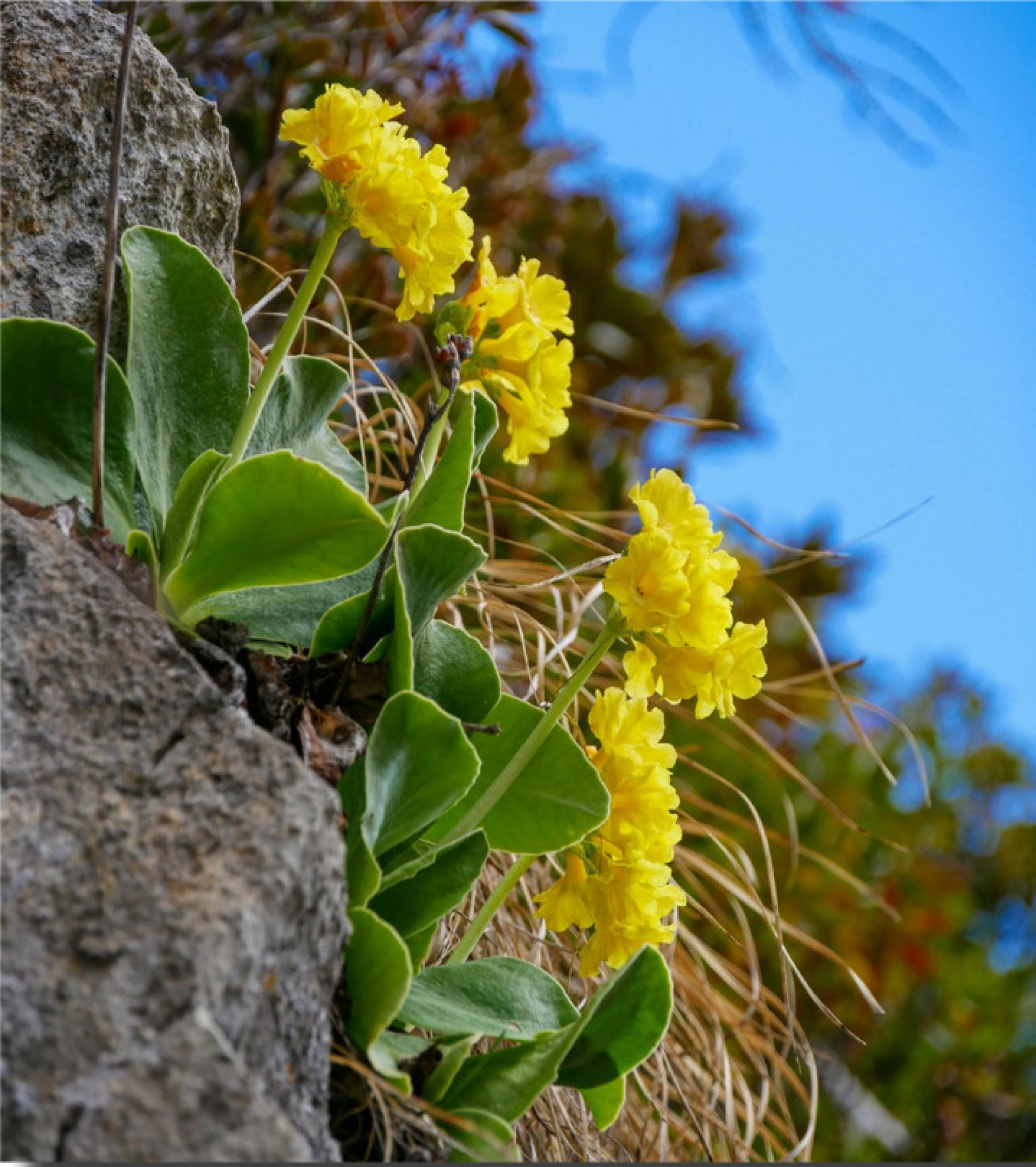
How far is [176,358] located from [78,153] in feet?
0.73

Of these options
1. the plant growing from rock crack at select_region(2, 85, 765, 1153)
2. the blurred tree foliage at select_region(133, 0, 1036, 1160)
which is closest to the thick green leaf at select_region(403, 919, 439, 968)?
the plant growing from rock crack at select_region(2, 85, 765, 1153)

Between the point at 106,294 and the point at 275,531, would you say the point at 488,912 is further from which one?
the point at 106,294

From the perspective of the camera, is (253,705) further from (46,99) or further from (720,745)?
(720,745)

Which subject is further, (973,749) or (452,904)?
(973,749)

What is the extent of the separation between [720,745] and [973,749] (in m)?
0.83

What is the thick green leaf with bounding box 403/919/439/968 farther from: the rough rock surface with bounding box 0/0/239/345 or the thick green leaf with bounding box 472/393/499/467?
the rough rock surface with bounding box 0/0/239/345

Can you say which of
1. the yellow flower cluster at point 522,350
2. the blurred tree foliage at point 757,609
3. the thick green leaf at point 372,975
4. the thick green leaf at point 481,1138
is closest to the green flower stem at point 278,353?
the yellow flower cluster at point 522,350

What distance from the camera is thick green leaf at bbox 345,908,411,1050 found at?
75 cm

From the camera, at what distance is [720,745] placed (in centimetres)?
233

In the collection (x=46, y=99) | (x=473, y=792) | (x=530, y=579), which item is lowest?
(x=473, y=792)

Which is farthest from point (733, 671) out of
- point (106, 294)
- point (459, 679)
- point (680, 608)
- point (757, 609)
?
point (757, 609)

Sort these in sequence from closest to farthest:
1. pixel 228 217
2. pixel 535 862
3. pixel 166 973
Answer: pixel 166 973, pixel 228 217, pixel 535 862

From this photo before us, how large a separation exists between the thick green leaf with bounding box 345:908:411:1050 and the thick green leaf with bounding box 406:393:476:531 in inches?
11.8

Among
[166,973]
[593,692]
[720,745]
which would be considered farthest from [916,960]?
[166,973]
